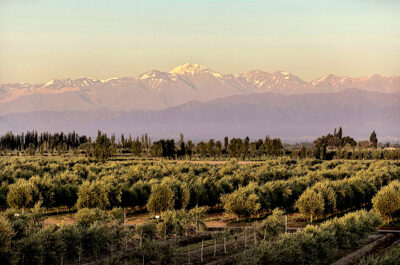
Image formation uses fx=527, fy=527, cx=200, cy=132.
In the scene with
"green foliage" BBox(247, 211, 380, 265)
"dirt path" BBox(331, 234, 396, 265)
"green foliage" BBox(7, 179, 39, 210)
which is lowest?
"dirt path" BBox(331, 234, 396, 265)

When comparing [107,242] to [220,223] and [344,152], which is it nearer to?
[220,223]

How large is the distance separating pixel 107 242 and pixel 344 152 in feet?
503

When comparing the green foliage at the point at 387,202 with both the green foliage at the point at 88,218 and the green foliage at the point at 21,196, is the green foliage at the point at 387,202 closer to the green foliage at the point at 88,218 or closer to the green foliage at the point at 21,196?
the green foliage at the point at 88,218

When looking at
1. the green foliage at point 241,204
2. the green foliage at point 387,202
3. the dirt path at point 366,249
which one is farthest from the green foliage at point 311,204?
the dirt path at point 366,249

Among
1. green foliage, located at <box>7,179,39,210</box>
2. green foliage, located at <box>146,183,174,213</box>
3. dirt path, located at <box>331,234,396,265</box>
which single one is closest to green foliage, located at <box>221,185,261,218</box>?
green foliage, located at <box>146,183,174,213</box>

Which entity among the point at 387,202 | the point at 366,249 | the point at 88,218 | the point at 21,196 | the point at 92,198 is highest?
the point at 21,196

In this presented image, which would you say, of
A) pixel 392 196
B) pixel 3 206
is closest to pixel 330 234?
pixel 392 196

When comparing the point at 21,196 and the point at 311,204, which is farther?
the point at 21,196

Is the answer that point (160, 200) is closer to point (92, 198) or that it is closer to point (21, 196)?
point (92, 198)

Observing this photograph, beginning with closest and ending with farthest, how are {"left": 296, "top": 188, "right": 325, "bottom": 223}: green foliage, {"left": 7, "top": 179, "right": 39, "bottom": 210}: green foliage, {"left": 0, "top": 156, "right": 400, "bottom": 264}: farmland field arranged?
{"left": 0, "top": 156, "right": 400, "bottom": 264}: farmland field, {"left": 296, "top": 188, "right": 325, "bottom": 223}: green foliage, {"left": 7, "top": 179, "right": 39, "bottom": 210}: green foliage

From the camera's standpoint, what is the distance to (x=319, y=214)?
67.1 m

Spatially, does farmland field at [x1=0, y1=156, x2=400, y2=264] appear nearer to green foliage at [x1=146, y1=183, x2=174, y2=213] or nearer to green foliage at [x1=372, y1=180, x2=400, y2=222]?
green foliage at [x1=146, y1=183, x2=174, y2=213]

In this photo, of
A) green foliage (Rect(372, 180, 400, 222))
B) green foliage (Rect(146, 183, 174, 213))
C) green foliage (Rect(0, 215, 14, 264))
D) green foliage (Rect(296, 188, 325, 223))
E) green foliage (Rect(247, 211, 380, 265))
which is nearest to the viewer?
green foliage (Rect(0, 215, 14, 264))

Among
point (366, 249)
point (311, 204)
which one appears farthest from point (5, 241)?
point (311, 204)
